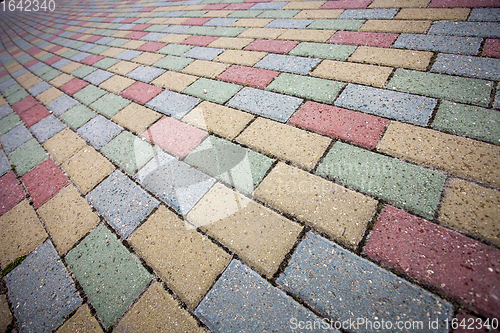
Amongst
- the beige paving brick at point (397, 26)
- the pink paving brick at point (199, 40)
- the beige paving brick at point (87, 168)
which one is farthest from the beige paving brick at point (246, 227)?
the pink paving brick at point (199, 40)

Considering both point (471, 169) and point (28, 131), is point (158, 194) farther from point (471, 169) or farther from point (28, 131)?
point (28, 131)

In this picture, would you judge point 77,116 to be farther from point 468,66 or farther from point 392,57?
point 468,66

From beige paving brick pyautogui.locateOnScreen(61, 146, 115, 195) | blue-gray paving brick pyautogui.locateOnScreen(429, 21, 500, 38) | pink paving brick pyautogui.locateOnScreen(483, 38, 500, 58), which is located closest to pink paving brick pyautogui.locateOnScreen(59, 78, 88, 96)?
beige paving brick pyautogui.locateOnScreen(61, 146, 115, 195)

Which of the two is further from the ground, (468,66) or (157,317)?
(468,66)

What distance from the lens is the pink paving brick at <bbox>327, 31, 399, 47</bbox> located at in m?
2.40

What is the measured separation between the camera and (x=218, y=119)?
2.10m

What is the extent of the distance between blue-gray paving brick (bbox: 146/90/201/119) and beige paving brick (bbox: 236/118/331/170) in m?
0.78

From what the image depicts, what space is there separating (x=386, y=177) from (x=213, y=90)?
6.06ft

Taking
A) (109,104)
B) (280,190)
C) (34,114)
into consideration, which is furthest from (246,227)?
(34,114)

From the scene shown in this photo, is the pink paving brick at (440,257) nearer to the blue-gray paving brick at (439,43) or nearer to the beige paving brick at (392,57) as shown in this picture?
the beige paving brick at (392,57)

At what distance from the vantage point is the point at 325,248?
4.00 feet

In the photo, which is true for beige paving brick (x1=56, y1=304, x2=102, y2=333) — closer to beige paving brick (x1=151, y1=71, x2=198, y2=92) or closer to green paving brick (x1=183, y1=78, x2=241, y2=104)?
green paving brick (x1=183, y1=78, x2=241, y2=104)

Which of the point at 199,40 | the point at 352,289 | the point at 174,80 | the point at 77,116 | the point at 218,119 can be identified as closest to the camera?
the point at 352,289

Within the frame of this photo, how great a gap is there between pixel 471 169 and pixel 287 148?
43.2 inches
